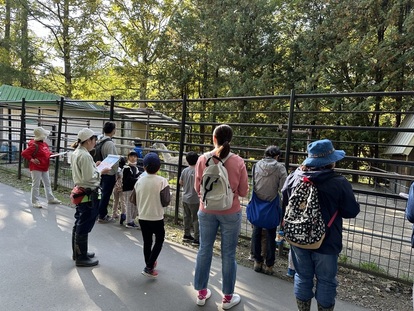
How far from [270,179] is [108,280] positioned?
221 centimetres

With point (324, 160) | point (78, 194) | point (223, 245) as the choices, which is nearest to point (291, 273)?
point (223, 245)

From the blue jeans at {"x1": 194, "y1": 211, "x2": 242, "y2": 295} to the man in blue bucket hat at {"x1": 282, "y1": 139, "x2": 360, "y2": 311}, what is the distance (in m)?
0.62

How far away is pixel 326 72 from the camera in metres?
17.3

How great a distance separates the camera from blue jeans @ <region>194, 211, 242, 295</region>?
301 cm

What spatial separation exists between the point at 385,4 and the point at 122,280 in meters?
18.0

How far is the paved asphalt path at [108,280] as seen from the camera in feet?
10.2

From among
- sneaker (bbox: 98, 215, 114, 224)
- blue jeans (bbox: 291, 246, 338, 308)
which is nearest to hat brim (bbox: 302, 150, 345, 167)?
blue jeans (bbox: 291, 246, 338, 308)

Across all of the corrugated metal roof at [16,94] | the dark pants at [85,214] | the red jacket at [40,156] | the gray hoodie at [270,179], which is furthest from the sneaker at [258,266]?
the corrugated metal roof at [16,94]

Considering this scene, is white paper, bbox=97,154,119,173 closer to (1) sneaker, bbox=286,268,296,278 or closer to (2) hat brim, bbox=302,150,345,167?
(1) sneaker, bbox=286,268,296,278

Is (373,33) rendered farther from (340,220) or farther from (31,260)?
(31,260)

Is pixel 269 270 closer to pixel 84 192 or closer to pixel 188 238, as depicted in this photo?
pixel 188 238

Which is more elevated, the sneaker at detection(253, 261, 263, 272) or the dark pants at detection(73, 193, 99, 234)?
the dark pants at detection(73, 193, 99, 234)

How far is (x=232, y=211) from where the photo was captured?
2992 mm

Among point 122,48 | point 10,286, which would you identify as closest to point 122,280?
point 10,286
